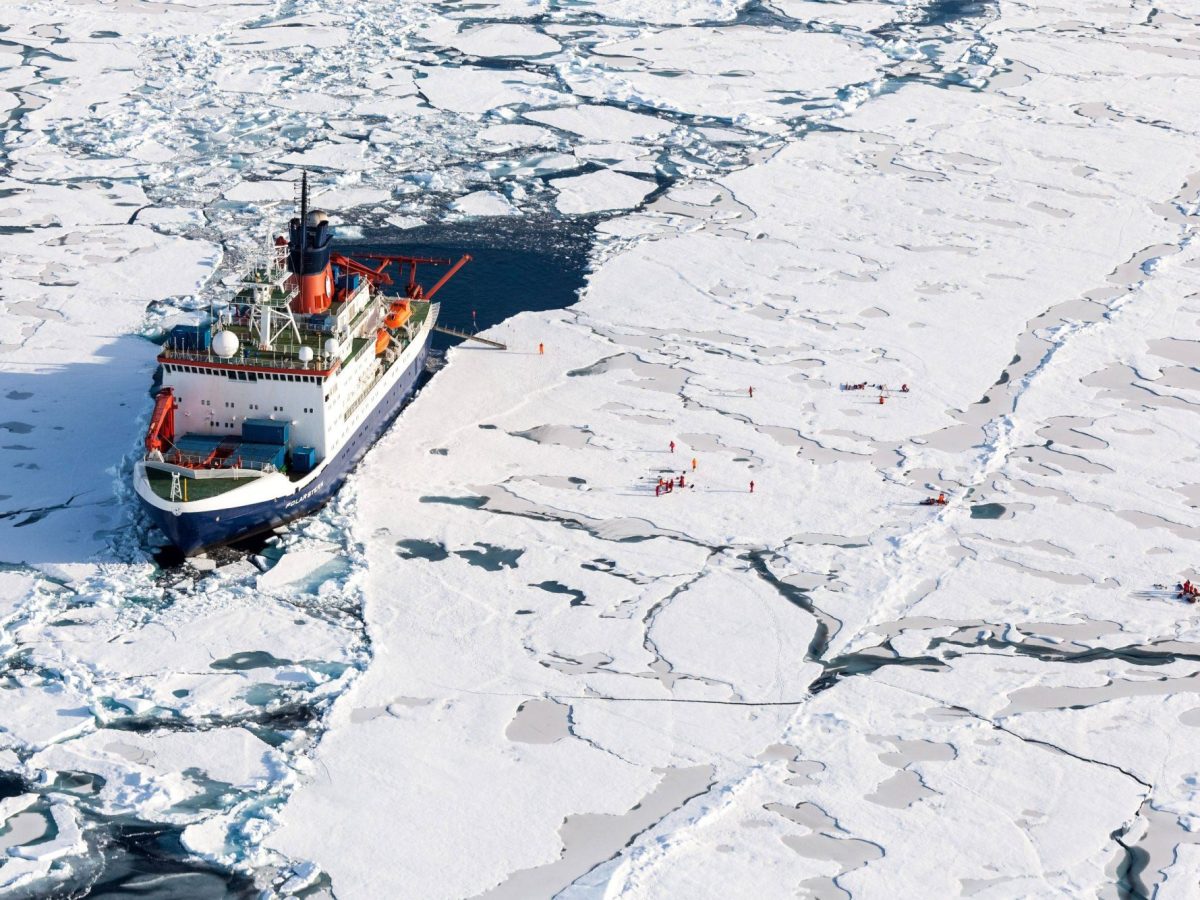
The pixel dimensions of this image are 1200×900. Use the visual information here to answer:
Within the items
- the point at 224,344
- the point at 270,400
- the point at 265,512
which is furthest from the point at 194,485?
the point at 224,344

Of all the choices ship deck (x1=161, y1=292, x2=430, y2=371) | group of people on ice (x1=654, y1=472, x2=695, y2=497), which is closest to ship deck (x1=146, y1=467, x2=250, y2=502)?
ship deck (x1=161, y1=292, x2=430, y2=371)

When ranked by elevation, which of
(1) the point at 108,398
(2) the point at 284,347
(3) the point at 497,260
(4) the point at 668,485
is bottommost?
(1) the point at 108,398

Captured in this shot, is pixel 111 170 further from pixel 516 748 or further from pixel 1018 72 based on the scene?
pixel 1018 72

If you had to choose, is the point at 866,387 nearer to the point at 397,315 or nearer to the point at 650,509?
the point at 650,509

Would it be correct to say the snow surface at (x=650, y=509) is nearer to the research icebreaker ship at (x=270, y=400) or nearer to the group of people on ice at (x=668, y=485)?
the group of people on ice at (x=668, y=485)

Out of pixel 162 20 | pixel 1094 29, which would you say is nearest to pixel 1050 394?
pixel 1094 29

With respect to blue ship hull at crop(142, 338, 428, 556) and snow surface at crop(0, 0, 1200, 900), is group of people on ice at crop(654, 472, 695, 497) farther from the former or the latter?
blue ship hull at crop(142, 338, 428, 556)
